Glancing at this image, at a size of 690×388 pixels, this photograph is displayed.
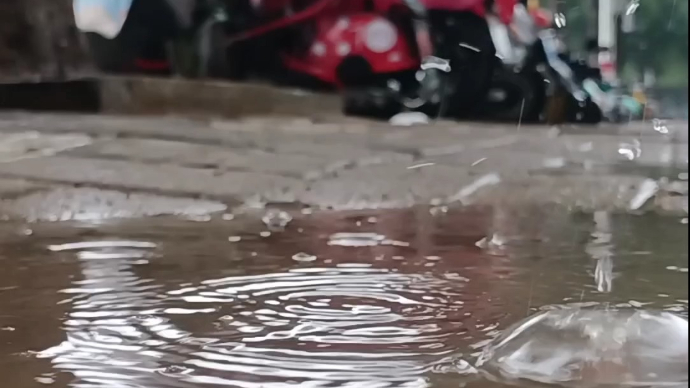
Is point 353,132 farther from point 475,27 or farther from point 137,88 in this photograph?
point 137,88

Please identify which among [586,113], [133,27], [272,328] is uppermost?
[133,27]

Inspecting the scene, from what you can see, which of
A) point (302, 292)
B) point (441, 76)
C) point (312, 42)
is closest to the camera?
point (302, 292)

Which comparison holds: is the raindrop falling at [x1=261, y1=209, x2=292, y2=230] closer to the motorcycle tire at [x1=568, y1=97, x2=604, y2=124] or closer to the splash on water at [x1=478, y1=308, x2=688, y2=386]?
the splash on water at [x1=478, y1=308, x2=688, y2=386]

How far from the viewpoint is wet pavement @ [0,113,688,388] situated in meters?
0.39

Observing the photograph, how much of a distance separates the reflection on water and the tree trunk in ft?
4.18

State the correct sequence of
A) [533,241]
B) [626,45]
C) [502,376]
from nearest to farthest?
1. [502,376]
2. [626,45]
3. [533,241]

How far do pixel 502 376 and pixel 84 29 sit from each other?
1843 mm

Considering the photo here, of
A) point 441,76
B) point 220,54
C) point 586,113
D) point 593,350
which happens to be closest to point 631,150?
point 586,113

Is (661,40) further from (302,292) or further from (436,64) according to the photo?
(436,64)

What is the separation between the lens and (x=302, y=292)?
515 millimetres

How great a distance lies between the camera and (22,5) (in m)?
1.95

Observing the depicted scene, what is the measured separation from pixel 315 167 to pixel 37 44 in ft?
3.66

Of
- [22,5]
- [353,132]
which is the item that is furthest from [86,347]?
[22,5]

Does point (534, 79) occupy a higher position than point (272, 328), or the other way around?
point (534, 79)
